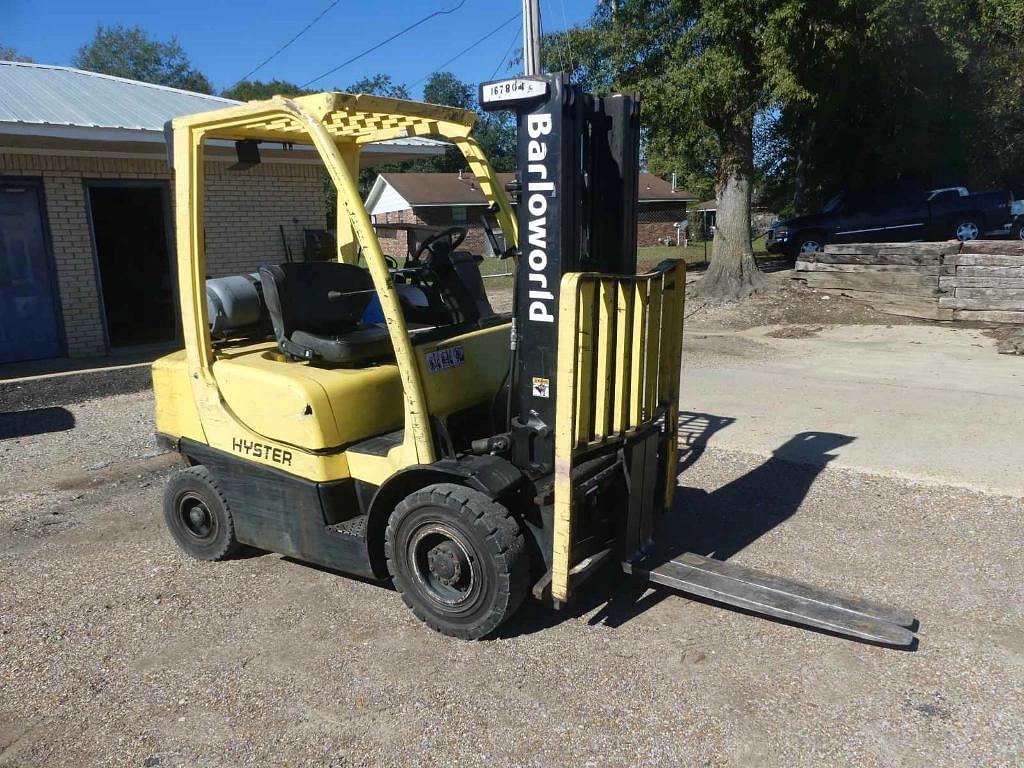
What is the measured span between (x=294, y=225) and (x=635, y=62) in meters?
8.49

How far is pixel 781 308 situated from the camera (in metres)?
15.4

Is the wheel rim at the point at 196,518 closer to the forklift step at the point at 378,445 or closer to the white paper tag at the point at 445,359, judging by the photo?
the forklift step at the point at 378,445

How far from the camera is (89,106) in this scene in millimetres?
11109

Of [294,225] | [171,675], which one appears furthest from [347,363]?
[294,225]

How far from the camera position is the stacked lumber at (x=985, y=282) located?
13.2m

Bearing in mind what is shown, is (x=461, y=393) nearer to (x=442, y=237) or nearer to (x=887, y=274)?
(x=442, y=237)

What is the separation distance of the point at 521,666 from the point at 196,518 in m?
2.40

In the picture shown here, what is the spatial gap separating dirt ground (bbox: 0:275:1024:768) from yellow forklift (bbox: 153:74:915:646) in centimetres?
24

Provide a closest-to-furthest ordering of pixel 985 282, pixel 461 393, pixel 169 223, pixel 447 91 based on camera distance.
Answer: pixel 461 393
pixel 169 223
pixel 985 282
pixel 447 91

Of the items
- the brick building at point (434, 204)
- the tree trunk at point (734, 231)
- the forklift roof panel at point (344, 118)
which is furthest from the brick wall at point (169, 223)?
the brick building at point (434, 204)

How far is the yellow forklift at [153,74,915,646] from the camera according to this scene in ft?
12.5

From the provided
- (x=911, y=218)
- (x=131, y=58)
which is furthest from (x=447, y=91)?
(x=911, y=218)

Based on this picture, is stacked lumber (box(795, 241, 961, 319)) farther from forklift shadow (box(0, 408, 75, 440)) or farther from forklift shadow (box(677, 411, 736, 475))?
forklift shadow (box(0, 408, 75, 440))

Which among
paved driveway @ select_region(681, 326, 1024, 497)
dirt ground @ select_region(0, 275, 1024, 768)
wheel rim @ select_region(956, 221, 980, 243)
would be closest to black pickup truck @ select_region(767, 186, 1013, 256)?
wheel rim @ select_region(956, 221, 980, 243)
